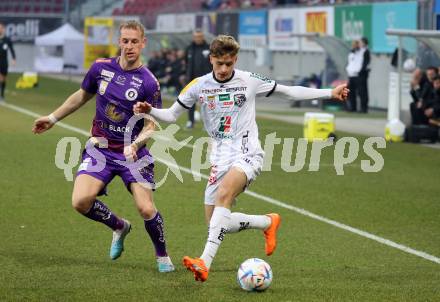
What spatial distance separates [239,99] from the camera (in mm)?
9648

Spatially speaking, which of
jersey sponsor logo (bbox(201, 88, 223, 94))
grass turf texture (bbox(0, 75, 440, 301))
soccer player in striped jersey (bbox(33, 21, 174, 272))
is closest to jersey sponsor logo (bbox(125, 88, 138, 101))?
soccer player in striped jersey (bbox(33, 21, 174, 272))

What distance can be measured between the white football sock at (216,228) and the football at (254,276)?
321mm

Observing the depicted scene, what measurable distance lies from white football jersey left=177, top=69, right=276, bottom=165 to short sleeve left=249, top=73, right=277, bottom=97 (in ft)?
0.08

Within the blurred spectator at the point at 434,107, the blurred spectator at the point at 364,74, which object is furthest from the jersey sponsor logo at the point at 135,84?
the blurred spectator at the point at 364,74

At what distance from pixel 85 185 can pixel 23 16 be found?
53755 millimetres

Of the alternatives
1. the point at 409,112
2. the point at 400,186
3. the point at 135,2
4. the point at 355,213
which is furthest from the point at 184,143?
the point at 135,2

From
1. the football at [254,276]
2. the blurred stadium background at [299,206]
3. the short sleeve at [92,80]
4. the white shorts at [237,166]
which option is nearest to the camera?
the football at [254,276]

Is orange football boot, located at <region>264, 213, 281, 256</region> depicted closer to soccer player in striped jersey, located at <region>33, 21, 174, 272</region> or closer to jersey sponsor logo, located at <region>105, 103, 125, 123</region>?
soccer player in striped jersey, located at <region>33, 21, 174, 272</region>

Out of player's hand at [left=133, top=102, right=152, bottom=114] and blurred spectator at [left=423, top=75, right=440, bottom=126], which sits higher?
player's hand at [left=133, top=102, right=152, bottom=114]

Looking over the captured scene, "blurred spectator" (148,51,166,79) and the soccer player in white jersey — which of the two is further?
"blurred spectator" (148,51,166,79)

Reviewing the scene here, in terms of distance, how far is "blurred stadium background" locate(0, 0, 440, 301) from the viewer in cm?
929

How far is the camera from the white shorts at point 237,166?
378 inches

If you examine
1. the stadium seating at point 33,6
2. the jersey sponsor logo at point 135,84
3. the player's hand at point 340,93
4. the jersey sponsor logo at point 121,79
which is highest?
the stadium seating at point 33,6

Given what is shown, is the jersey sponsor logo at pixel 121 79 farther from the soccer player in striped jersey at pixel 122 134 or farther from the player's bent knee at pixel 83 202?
the player's bent knee at pixel 83 202
